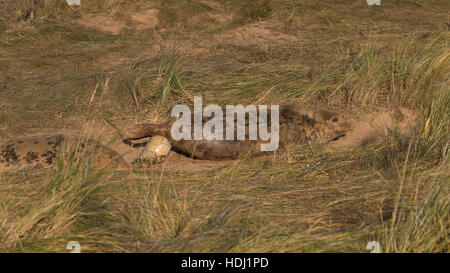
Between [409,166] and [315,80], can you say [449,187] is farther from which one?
[315,80]

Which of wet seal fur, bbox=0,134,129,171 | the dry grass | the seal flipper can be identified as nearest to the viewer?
the dry grass

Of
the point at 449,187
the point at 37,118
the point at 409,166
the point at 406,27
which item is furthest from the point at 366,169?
the point at 406,27

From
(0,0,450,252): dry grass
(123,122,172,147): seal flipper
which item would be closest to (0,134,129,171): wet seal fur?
(0,0,450,252): dry grass

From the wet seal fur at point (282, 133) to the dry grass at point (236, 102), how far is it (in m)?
0.26

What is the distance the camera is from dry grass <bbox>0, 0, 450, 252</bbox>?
11.0ft

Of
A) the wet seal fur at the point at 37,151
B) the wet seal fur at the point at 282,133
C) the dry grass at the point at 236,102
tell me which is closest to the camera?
the dry grass at the point at 236,102

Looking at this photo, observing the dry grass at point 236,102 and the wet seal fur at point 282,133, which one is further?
the wet seal fur at point 282,133

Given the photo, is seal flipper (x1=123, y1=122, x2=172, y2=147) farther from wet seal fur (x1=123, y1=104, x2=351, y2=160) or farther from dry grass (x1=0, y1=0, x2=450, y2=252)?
dry grass (x1=0, y1=0, x2=450, y2=252)

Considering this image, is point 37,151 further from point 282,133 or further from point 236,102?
point 282,133

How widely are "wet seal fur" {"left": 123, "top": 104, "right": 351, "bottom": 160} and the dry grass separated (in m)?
0.26

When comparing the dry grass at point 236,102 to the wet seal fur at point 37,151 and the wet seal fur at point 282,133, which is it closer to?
the wet seal fur at point 282,133

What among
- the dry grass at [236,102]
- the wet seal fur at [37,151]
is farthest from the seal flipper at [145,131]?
the wet seal fur at [37,151]

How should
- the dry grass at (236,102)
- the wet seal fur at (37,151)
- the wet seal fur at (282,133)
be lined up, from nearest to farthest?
the dry grass at (236,102) → the wet seal fur at (37,151) → the wet seal fur at (282,133)

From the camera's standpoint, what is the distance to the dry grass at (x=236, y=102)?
336cm
